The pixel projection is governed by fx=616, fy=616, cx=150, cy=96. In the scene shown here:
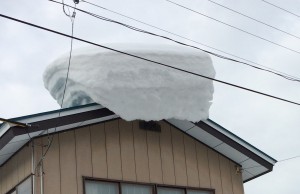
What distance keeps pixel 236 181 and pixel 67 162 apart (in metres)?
4.08

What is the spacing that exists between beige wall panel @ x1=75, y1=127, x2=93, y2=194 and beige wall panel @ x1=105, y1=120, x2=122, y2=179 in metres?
0.41

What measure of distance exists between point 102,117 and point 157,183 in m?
1.72

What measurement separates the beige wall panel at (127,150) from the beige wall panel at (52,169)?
1.41m

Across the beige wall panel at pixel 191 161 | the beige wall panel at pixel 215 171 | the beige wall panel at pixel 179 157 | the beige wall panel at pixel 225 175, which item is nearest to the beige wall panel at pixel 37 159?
the beige wall panel at pixel 179 157

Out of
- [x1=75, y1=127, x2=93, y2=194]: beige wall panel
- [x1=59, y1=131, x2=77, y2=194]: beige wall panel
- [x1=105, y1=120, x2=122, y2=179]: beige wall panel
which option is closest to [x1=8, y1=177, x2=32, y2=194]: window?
[x1=59, y1=131, x2=77, y2=194]: beige wall panel

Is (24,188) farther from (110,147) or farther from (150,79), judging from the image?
(150,79)

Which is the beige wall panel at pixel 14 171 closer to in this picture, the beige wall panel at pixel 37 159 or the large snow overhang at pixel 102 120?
the large snow overhang at pixel 102 120

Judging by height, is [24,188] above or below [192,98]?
below

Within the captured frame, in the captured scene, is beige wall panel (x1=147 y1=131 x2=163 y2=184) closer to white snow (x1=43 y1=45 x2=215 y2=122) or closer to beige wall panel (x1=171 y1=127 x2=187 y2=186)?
beige wall panel (x1=171 y1=127 x2=187 y2=186)

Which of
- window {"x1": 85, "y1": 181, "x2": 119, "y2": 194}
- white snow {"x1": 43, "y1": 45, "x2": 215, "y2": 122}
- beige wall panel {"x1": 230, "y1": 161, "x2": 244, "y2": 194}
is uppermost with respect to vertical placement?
white snow {"x1": 43, "y1": 45, "x2": 215, "y2": 122}

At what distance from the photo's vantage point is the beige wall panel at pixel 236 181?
1305 cm

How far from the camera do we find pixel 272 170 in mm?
13484

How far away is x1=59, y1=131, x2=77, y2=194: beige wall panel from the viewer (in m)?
10.6

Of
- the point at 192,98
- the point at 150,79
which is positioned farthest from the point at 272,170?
the point at 150,79
